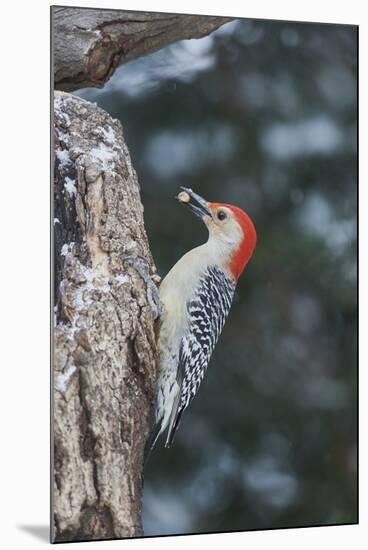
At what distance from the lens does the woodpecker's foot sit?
14.2 feet

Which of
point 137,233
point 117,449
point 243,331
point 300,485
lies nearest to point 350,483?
point 300,485

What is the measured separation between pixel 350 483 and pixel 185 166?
1561mm

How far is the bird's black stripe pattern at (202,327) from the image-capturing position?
4.45m

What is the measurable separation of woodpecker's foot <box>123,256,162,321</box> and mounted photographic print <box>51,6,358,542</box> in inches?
0.5

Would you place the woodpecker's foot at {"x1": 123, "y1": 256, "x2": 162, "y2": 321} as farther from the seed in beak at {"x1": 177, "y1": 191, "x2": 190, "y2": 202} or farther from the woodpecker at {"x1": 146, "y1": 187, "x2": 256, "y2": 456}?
the seed in beak at {"x1": 177, "y1": 191, "x2": 190, "y2": 202}

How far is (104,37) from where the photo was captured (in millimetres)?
4402

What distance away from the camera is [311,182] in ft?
15.7

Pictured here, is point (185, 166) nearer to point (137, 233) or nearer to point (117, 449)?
point (137, 233)

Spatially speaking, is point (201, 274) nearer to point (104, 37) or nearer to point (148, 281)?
point (148, 281)

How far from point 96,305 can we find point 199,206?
0.65m

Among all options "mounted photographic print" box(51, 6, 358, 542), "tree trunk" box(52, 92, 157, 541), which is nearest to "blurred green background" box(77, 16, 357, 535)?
"mounted photographic print" box(51, 6, 358, 542)

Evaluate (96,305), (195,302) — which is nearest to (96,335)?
(96,305)

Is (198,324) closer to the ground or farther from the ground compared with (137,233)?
closer to the ground

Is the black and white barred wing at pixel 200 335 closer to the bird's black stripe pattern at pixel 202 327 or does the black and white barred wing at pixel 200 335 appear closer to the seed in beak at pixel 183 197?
the bird's black stripe pattern at pixel 202 327
